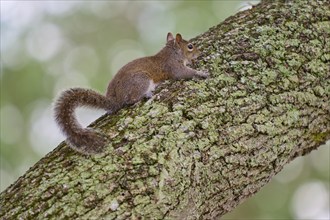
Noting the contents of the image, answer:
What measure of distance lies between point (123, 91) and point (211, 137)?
80cm

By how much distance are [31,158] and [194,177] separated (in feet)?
16.8

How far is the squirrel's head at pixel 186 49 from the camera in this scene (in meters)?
2.99

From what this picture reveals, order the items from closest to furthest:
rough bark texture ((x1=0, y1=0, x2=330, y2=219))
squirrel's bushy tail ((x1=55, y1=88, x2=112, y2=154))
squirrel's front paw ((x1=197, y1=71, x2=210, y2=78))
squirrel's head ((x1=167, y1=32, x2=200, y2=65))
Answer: rough bark texture ((x1=0, y1=0, x2=330, y2=219)) → squirrel's bushy tail ((x1=55, y1=88, x2=112, y2=154)) → squirrel's front paw ((x1=197, y1=71, x2=210, y2=78)) → squirrel's head ((x1=167, y1=32, x2=200, y2=65))

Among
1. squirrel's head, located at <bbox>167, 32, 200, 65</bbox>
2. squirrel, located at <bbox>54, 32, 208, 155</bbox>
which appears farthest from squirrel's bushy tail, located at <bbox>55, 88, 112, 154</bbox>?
squirrel's head, located at <bbox>167, 32, 200, 65</bbox>

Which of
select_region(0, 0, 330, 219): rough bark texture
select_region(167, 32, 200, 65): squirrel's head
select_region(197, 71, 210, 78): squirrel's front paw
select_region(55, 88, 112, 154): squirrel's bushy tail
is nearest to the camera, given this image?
select_region(0, 0, 330, 219): rough bark texture

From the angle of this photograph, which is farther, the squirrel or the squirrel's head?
the squirrel's head

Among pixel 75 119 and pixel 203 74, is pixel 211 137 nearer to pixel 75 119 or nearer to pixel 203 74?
pixel 203 74

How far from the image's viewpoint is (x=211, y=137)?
7.79 ft

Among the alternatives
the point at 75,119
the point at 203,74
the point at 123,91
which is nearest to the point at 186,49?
the point at 123,91

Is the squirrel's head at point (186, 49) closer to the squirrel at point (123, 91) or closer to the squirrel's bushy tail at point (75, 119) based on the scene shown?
the squirrel at point (123, 91)

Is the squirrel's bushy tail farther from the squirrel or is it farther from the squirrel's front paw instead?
the squirrel's front paw

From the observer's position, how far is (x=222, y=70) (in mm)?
2682

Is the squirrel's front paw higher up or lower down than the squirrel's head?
lower down

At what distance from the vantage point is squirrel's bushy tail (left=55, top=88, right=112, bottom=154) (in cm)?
229
